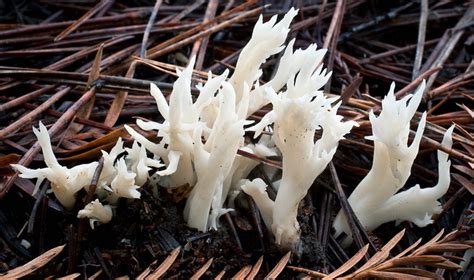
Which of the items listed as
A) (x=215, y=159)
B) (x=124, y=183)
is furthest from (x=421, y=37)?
(x=124, y=183)

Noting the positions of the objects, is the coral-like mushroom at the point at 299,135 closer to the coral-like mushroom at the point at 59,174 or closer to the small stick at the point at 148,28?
the coral-like mushroom at the point at 59,174

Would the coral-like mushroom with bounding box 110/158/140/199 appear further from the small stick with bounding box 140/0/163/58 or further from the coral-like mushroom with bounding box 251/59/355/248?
the small stick with bounding box 140/0/163/58

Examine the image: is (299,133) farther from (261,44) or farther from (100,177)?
(100,177)

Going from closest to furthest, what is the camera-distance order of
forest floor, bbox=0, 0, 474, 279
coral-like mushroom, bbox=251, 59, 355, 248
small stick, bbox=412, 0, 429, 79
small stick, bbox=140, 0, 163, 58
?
coral-like mushroom, bbox=251, 59, 355, 248
forest floor, bbox=0, 0, 474, 279
small stick, bbox=140, 0, 163, 58
small stick, bbox=412, 0, 429, 79

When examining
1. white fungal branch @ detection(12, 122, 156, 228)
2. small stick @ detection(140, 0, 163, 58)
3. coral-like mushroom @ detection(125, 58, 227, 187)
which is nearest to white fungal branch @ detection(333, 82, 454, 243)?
coral-like mushroom @ detection(125, 58, 227, 187)

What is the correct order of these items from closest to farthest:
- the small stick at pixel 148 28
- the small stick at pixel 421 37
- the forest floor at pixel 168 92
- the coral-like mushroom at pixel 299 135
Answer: the coral-like mushroom at pixel 299 135
the forest floor at pixel 168 92
the small stick at pixel 148 28
the small stick at pixel 421 37

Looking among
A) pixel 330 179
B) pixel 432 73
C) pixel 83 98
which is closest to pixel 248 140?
pixel 330 179

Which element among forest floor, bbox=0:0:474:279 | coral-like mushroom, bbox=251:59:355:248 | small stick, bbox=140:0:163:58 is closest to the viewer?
coral-like mushroom, bbox=251:59:355:248

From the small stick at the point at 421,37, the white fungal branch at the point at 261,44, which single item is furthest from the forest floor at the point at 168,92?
the white fungal branch at the point at 261,44
